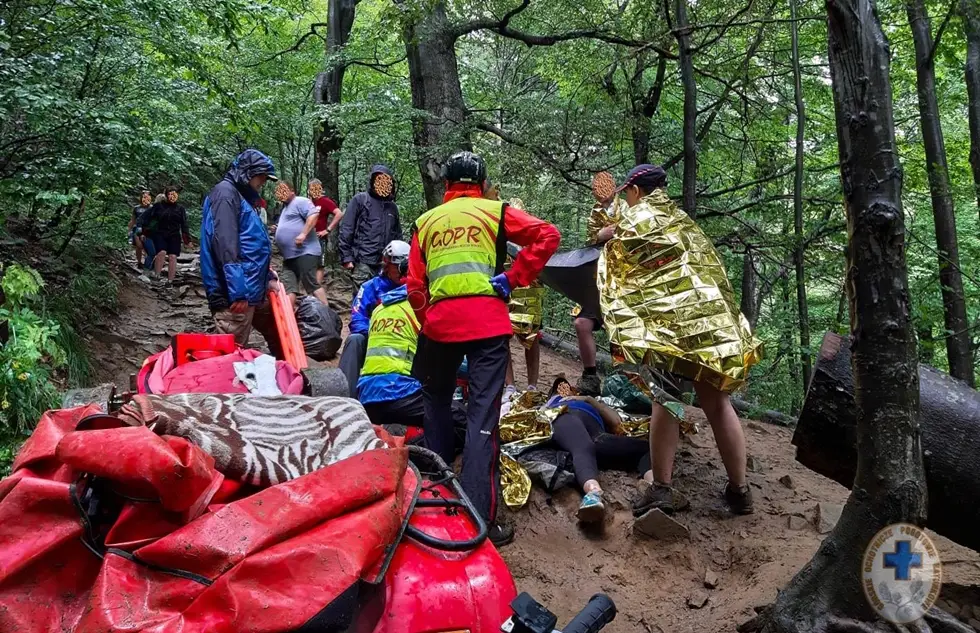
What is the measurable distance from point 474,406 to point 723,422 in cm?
147

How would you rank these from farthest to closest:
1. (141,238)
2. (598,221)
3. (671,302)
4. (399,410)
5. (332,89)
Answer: (332,89), (141,238), (598,221), (399,410), (671,302)

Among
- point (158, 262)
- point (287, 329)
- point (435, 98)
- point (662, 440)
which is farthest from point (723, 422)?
point (158, 262)

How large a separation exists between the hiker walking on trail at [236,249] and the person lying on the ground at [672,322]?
2.66 m

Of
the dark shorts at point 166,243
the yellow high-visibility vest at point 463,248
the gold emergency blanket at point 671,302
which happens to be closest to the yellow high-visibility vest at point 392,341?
the yellow high-visibility vest at point 463,248

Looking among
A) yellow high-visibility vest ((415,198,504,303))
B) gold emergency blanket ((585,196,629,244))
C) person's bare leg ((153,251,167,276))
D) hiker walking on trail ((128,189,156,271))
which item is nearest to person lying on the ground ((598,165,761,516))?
gold emergency blanket ((585,196,629,244))

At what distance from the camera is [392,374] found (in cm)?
450

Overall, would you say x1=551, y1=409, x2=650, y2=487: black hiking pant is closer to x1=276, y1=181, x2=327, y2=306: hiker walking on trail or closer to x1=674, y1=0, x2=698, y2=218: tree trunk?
x1=674, y1=0, x2=698, y2=218: tree trunk

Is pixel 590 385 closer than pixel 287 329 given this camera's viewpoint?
No

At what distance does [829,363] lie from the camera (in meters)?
2.67

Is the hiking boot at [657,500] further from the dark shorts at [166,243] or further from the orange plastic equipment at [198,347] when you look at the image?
the dark shorts at [166,243]

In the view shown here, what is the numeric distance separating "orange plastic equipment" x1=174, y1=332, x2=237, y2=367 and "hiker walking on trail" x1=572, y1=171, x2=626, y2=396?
255 centimetres

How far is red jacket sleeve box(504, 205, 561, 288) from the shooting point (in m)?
3.85

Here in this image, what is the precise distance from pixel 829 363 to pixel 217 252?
13.5ft

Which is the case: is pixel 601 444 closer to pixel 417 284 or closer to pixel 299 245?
pixel 417 284
